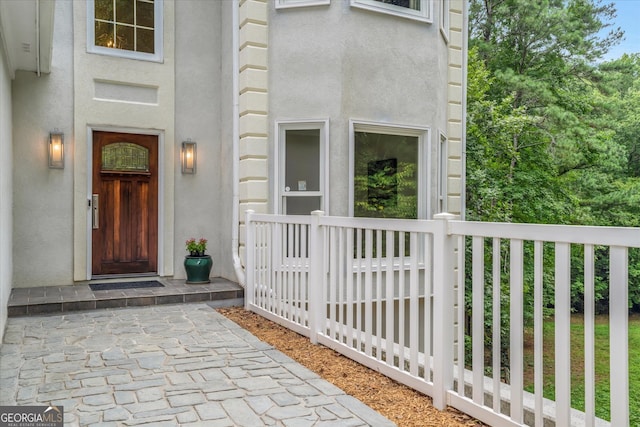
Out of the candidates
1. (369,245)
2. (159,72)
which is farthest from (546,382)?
(159,72)

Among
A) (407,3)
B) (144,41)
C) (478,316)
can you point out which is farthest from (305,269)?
(144,41)

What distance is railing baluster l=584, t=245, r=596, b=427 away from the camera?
6.56 ft

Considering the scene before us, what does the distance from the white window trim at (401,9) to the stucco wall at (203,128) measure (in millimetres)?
1955

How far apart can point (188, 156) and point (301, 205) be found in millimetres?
1886

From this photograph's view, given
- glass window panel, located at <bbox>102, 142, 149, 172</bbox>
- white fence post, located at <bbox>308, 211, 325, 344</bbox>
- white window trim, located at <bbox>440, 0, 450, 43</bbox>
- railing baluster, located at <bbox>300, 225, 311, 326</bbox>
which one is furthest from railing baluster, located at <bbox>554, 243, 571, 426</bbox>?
glass window panel, located at <bbox>102, 142, 149, 172</bbox>

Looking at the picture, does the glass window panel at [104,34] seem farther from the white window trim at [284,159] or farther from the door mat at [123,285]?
the door mat at [123,285]

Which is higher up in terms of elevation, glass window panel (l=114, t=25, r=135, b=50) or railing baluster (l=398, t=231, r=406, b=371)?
glass window panel (l=114, t=25, r=135, b=50)

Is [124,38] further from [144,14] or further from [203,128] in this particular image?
[203,128]

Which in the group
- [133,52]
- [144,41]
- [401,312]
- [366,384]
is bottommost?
[366,384]

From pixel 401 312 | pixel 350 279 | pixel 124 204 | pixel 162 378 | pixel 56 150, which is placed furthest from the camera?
pixel 124 204

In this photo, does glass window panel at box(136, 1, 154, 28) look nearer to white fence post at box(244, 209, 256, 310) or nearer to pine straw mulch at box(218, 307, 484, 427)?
white fence post at box(244, 209, 256, 310)

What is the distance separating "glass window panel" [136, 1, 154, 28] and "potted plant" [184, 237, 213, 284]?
10.3 ft

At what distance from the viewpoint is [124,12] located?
665cm

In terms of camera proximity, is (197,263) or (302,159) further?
(197,263)
